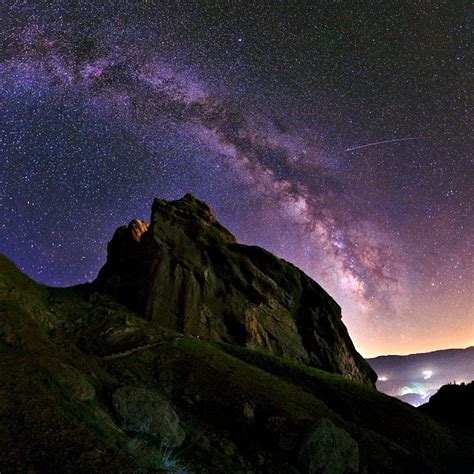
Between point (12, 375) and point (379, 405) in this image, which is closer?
point (12, 375)

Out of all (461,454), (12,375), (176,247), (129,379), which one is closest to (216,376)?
(129,379)

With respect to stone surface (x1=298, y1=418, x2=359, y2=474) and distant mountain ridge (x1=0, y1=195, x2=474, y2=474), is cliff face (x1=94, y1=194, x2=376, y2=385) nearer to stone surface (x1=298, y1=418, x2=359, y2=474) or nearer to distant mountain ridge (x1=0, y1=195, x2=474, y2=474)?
distant mountain ridge (x1=0, y1=195, x2=474, y2=474)

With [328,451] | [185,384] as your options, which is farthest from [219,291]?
[328,451]

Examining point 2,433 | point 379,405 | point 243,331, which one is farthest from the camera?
point 243,331

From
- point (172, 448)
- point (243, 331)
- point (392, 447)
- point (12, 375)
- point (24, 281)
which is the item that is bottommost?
point (392, 447)

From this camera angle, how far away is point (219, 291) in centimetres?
3506

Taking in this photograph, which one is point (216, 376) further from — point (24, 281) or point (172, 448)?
point (24, 281)

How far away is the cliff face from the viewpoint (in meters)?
31.8

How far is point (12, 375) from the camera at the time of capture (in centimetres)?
1005

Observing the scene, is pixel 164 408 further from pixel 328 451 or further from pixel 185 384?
pixel 328 451

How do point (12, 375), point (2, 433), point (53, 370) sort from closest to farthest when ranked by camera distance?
point (2, 433), point (12, 375), point (53, 370)

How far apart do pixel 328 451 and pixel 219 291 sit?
21.9 meters

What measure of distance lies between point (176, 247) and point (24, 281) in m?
14.1

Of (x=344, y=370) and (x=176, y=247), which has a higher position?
(x=176, y=247)
